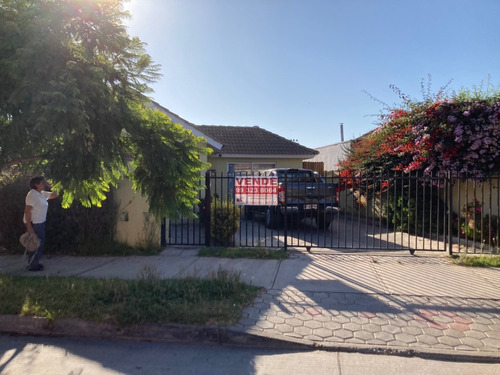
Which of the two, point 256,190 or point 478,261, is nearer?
point 478,261

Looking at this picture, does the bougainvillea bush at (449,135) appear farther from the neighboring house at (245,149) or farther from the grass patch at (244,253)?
the neighboring house at (245,149)

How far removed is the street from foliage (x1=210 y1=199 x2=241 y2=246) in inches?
170

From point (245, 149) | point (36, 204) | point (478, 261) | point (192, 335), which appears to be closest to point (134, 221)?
point (36, 204)

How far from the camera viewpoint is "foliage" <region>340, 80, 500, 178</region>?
8.27 m

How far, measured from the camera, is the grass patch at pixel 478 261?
274 inches

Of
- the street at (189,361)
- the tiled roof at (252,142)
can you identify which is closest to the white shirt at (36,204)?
the street at (189,361)

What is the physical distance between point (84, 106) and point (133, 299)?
2487 millimetres

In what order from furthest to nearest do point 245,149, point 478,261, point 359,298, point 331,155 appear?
point 331,155
point 245,149
point 478,261
point 359,298

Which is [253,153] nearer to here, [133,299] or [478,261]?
[478,261]

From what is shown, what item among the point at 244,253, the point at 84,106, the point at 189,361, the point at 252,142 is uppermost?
the point at 252,142

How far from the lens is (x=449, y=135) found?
28.6ft

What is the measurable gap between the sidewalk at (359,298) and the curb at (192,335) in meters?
0.02

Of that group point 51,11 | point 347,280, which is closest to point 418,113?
point 347,280

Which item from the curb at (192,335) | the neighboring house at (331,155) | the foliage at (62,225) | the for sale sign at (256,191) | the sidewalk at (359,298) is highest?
the neighboring house at (331,155)
